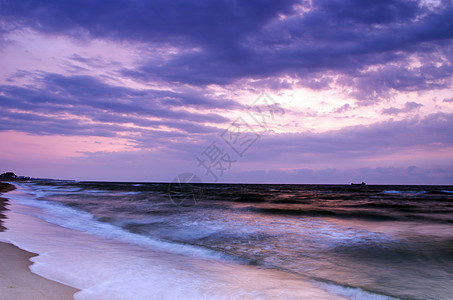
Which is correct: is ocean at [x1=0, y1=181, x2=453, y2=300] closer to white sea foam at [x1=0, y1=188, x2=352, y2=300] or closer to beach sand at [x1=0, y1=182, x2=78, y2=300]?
white sea foam at [x1=0, y1=188, x2=352, y2=300]

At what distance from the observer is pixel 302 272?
4719 mm

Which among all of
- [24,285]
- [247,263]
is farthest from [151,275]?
[247,263]

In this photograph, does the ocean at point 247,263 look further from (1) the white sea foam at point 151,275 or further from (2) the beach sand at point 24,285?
(2) the beach sand at point 24,285

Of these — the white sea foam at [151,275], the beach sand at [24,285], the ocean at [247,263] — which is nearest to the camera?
the beach sand at [24,285]

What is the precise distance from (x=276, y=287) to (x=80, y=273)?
277 centimetres

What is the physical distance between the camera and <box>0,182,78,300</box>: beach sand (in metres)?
2.75

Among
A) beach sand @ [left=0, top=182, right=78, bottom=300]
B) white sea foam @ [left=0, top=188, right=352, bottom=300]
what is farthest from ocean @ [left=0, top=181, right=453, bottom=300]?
beach sand @ [left=0, top=182, right=78, bottom=300]

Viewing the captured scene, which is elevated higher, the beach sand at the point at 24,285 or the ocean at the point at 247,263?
the beach sand at the point at 24,285

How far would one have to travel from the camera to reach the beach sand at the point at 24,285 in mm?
2746

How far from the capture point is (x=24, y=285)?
3.01m

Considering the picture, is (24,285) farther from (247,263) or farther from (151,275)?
(247,263)

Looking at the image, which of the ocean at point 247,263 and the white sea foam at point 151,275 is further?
the ocean at point 247,263

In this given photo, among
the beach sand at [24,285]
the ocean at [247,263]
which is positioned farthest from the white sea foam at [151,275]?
the beach sand at [24,285]

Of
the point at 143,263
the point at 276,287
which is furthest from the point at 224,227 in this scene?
the point at 276,287
